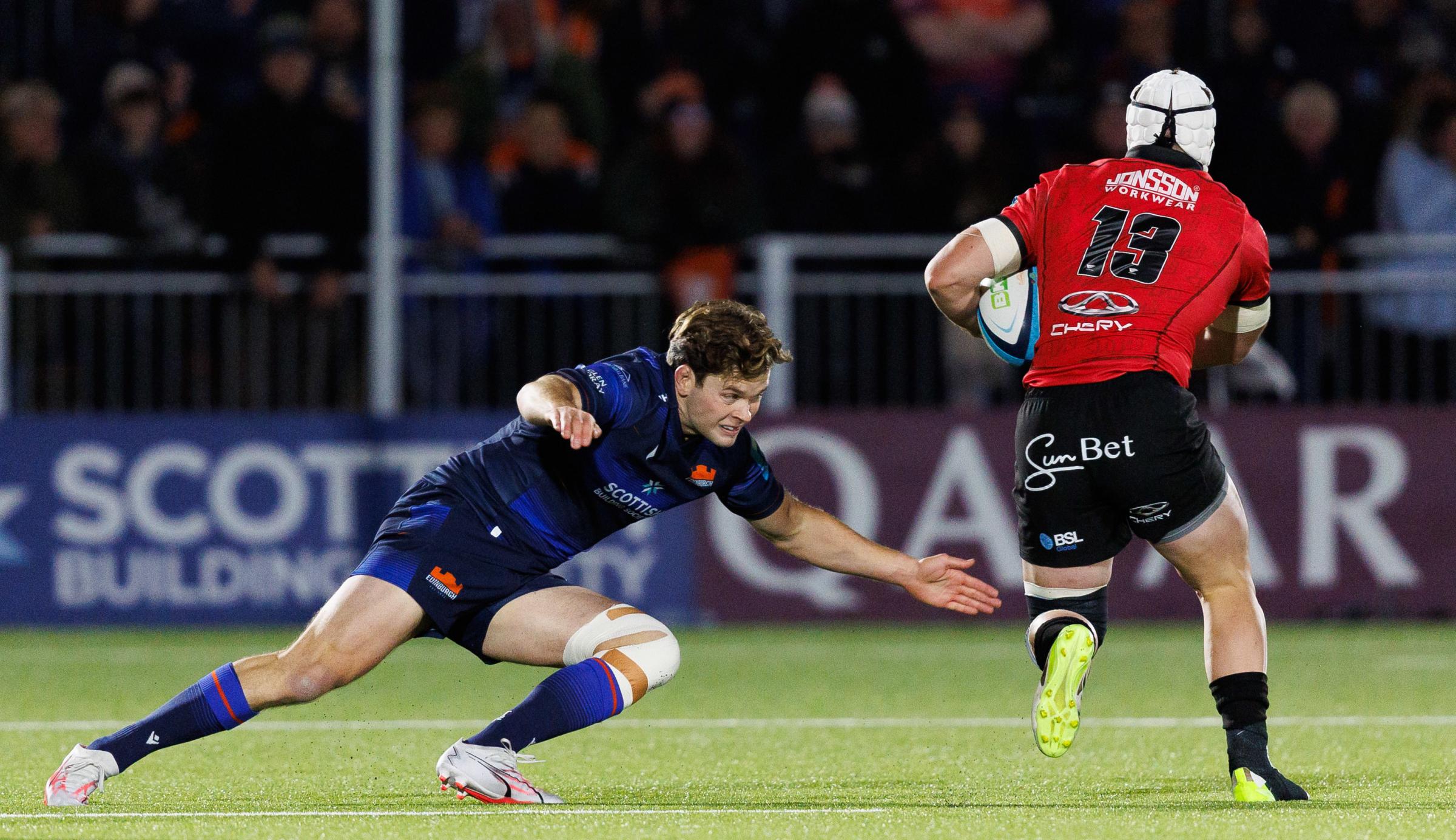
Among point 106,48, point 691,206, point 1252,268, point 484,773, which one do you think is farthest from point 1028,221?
point 106,48

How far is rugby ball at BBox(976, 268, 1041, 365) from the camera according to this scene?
6.45 metres

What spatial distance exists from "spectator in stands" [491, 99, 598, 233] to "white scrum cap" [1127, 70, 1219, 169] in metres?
7.02

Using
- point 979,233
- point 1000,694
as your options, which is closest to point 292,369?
point 1000,694

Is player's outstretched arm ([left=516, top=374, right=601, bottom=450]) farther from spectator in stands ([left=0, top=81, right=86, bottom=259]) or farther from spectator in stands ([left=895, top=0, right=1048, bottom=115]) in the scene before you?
spectator in stands ([left=895, top=0, right=1048, bottom=115])

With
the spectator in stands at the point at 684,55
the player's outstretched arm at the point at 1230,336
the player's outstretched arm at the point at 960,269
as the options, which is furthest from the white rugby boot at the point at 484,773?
the spectator in stands at the point at 684,55

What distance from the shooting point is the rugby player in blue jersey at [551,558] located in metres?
5.96

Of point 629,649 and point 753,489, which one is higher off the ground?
point 753,489

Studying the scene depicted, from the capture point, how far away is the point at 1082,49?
14.5m

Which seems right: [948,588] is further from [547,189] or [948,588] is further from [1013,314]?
[547,189]

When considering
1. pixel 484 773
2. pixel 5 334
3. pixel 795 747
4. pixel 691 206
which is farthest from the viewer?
pixel 691 206

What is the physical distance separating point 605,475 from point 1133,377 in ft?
4.98

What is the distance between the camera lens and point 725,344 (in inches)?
235

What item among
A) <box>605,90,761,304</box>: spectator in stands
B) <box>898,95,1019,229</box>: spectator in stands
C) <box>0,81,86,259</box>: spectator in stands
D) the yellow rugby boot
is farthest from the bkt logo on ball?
<box>0,81,86,259</box>: spectator in stands

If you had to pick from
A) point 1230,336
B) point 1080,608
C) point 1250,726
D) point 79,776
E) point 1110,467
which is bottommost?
point 79,776
